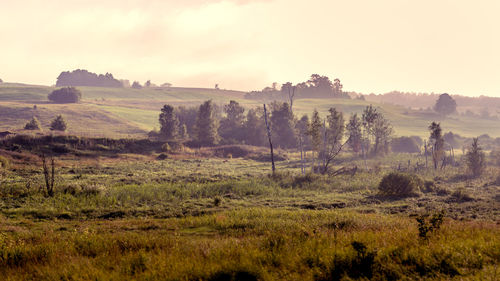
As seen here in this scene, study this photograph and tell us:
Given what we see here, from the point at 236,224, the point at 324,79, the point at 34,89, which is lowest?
the point at 236,224

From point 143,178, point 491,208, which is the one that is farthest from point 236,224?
point 143,178

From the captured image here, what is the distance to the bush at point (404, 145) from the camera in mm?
90812

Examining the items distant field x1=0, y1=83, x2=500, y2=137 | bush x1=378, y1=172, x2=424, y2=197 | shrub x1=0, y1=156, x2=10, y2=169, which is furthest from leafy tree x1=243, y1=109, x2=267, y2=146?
bush x1=378, y1=172, x2=424, y2=197

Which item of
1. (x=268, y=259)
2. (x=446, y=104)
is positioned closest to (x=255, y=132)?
(x=268, y=259)

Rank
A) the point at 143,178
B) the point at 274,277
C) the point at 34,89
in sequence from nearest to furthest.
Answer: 1. the point at 274,277
2. the point at 143,178
3. the point at 34,89

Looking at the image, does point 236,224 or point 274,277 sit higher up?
point 274,277

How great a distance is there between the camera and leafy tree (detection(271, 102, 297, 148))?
3433 inches

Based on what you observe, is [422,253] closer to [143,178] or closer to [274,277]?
[274,277]

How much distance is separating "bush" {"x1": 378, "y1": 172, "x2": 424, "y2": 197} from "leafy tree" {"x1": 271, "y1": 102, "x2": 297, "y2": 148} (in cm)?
5964

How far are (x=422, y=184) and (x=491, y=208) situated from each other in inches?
376

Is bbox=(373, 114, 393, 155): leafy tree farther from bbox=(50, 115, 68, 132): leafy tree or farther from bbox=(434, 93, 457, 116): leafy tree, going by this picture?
bbox=(434, 93, 457, 116): leafy tree

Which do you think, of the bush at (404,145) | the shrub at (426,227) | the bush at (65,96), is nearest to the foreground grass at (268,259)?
the shrub at (426,227)

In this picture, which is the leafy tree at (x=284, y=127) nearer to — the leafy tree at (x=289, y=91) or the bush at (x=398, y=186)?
the leafy tree at (x=289, y=91)

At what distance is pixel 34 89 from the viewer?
143250mm
